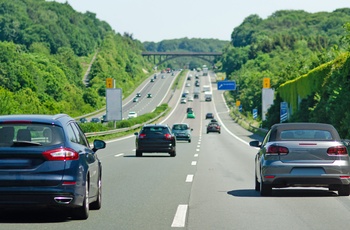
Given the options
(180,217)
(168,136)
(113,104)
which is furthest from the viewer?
(113,104)

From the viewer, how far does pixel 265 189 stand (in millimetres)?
16031

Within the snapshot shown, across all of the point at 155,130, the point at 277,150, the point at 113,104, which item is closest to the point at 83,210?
the point at 277,150

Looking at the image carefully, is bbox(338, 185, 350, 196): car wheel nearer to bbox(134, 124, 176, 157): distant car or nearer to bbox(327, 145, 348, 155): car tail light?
bbox(327, 145, 348, 155): car tail light

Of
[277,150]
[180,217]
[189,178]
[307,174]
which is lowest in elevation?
[189,178]

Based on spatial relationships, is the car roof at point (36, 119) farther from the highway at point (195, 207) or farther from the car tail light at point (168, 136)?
the car tail light at point (168, 136)

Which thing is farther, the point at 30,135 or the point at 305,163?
the point at 305,163

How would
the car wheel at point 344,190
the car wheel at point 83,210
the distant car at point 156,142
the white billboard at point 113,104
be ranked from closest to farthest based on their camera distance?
1. the car wheel at point 83,210
2. the car wheel at point 344,190
3. the distant car at point 156,142
4. the white billboard at point 113,104

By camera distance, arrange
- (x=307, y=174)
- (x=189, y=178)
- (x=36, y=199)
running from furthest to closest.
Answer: (x=189, y=178)
(x=307, y=174)
(x=36, y=199)

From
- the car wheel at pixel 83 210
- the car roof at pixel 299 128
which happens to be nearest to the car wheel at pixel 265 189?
the car roof at pixel 299 128

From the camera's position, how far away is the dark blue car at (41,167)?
11.1 metres

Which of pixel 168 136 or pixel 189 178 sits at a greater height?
pixel 189 178

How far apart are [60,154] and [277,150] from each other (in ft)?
18.1

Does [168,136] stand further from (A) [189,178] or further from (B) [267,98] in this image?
(B) [267,98]

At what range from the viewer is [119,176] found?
2158cm
